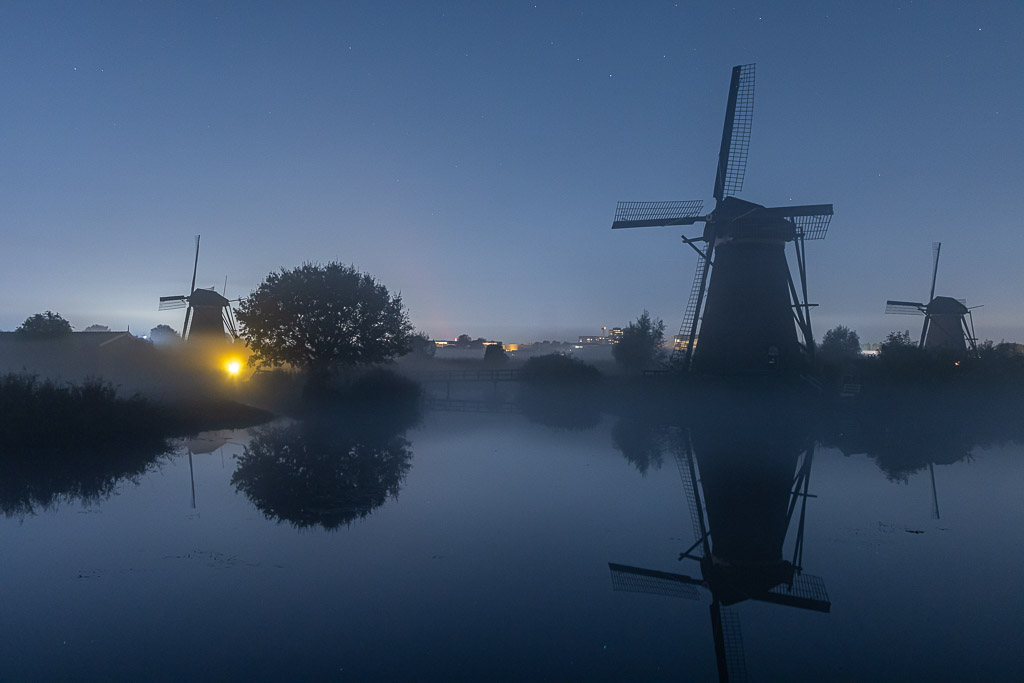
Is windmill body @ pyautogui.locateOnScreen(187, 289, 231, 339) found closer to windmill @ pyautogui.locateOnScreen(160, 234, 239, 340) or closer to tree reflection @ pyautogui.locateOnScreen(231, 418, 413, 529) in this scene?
windmill @ pyautogui.locateOnScreen(160, 234, 239, 340)

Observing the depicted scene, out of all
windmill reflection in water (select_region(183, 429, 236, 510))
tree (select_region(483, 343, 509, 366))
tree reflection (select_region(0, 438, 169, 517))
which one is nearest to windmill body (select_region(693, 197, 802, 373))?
windmill reflection in water (select_region(183, 429, 236, 510))

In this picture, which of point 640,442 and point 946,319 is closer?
point 640,442

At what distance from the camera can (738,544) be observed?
11.0 m

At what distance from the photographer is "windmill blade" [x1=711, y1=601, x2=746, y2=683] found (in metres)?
6.56

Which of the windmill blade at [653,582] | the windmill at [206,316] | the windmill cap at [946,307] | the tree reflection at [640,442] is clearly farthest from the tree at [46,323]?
the windmill cap at [946,307]

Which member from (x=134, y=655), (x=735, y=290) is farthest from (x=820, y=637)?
(x=735, y=290)

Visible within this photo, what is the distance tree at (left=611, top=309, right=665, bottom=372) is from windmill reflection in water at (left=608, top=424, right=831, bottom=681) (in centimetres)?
3884

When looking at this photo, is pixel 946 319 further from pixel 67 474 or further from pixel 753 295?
pixel 67 474

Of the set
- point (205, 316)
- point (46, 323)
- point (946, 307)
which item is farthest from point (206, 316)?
point (946, 307)

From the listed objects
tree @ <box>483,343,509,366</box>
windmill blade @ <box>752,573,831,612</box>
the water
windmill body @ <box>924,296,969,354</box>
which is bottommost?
windmill blade @ <box>752,573,831,612</box>

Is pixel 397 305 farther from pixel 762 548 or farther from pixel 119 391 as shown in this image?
pixel 762 548

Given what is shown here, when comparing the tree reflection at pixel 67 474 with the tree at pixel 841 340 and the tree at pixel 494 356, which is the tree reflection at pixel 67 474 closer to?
the tree at pixel 494 356

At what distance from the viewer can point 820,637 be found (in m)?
7.39

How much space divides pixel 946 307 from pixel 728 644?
2388 inches
